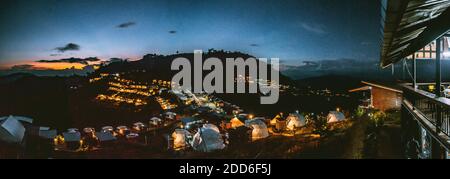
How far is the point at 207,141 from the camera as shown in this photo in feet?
40.6

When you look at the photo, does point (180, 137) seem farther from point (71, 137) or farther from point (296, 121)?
point (296, 121)

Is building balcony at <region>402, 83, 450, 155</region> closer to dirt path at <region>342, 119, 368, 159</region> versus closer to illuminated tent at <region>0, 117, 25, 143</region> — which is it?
dirt path at <region>342, 119, 368, 159</region>

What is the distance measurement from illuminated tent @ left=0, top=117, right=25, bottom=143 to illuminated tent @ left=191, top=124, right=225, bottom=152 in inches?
285

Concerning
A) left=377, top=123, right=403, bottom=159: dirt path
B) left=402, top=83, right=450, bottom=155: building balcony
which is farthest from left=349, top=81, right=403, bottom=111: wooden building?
left=402, top=83, right=450, bottom=155: building balcony

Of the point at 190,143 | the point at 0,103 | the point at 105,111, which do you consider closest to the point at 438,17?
the point at 190,143

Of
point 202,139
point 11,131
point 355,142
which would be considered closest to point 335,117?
point 355,142

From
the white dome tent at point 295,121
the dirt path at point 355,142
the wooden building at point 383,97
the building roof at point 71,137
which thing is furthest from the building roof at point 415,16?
the building roof at point 71,137

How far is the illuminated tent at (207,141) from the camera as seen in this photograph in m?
12.2

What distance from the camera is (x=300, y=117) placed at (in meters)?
16.9

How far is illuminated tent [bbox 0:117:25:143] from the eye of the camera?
37.1 feet

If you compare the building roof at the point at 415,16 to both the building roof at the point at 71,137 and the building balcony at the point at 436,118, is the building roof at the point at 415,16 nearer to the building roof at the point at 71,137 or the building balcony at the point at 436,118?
the building balcony at the point at 436,118

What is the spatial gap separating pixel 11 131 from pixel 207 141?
8.09 m

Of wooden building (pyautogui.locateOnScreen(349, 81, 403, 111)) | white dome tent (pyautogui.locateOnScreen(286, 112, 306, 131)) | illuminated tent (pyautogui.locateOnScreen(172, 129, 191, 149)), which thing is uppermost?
wooden building (pyautogui.locateOnScreen(349, 81, 403, 111))

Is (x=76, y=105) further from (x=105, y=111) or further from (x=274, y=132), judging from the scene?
(x=274, y=132)
